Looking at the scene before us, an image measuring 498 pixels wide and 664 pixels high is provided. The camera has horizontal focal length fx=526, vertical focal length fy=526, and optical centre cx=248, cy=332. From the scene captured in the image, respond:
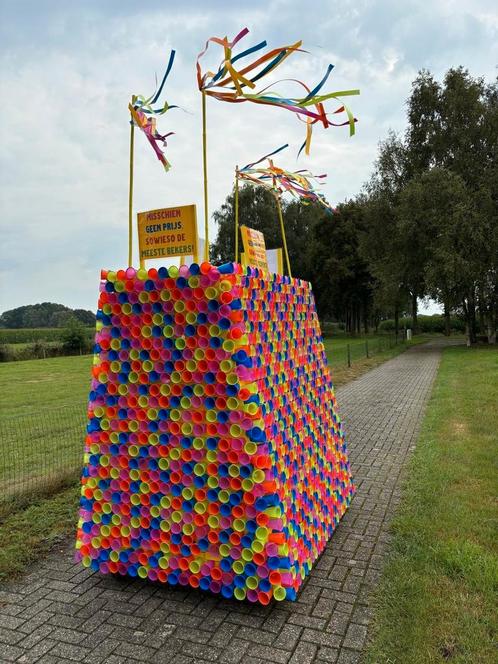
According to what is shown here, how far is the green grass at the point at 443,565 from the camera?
2.83 meters

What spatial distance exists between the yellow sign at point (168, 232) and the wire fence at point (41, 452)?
3.15 metres

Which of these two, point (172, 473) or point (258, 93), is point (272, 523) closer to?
point (172, 473)

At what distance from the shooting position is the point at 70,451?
7.35m

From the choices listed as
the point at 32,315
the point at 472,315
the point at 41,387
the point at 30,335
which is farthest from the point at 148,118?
the point at 32,315

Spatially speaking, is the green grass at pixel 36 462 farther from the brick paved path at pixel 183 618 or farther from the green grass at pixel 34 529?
the brick paved path at pixel 183 618

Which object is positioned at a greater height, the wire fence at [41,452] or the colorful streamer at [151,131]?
the colorful streamer at [151,131]

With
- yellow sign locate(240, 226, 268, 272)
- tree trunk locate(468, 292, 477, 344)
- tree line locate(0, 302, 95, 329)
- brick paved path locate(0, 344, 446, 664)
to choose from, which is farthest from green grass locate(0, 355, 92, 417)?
tree line locate(0, 302, 95, 329)

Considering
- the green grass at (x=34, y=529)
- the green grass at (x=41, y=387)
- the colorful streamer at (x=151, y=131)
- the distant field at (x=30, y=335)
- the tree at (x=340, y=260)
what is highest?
the tree at (x=340, y=260)

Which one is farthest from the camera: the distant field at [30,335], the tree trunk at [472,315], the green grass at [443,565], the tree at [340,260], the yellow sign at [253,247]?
the tree at [340,260]

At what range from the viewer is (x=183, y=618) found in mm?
3193

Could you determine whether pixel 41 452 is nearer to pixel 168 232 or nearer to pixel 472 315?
pixel 168 232

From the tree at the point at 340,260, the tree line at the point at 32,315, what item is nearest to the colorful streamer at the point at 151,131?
the tree at the point at 340,260

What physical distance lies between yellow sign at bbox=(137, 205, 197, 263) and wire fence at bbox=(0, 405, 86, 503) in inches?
124

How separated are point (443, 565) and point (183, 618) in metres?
1.84
